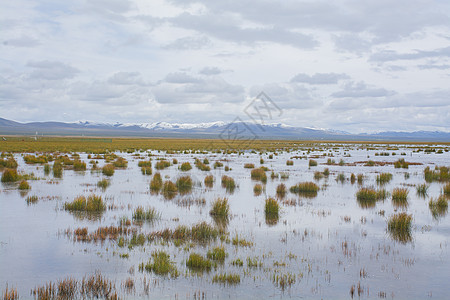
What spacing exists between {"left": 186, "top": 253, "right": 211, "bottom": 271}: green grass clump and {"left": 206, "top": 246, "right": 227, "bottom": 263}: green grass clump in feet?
1.36

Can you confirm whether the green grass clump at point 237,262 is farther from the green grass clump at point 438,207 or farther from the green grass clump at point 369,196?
the green grass clump at point 369,196

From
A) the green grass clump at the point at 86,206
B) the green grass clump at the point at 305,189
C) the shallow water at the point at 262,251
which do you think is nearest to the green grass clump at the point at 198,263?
the shallow water at the point at 262,251

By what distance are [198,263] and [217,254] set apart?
740mm

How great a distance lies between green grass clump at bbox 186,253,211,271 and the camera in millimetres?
8445

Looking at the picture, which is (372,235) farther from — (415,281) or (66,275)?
(66,275)

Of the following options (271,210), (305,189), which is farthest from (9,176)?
(305,189)

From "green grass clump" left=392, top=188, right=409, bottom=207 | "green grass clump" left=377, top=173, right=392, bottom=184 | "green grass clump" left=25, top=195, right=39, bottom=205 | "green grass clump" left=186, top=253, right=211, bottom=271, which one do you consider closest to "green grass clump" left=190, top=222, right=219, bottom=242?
"green grass clump" left=186, top=253, right=211, bottom=271

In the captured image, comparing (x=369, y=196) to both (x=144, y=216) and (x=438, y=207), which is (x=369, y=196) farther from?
(x=144, y=216)

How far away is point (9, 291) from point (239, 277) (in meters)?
4.07

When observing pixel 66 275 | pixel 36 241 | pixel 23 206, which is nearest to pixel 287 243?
pixel 66 275

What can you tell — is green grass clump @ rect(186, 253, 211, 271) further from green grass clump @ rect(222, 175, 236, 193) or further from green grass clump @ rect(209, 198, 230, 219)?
green grass clump @ rect(222, 175, 236, 193)

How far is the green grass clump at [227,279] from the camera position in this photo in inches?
304

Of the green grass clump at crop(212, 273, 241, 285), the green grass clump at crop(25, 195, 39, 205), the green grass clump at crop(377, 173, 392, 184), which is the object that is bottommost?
the green grass clump at crop(212, 273, 241, 285)

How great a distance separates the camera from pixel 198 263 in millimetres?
8539
